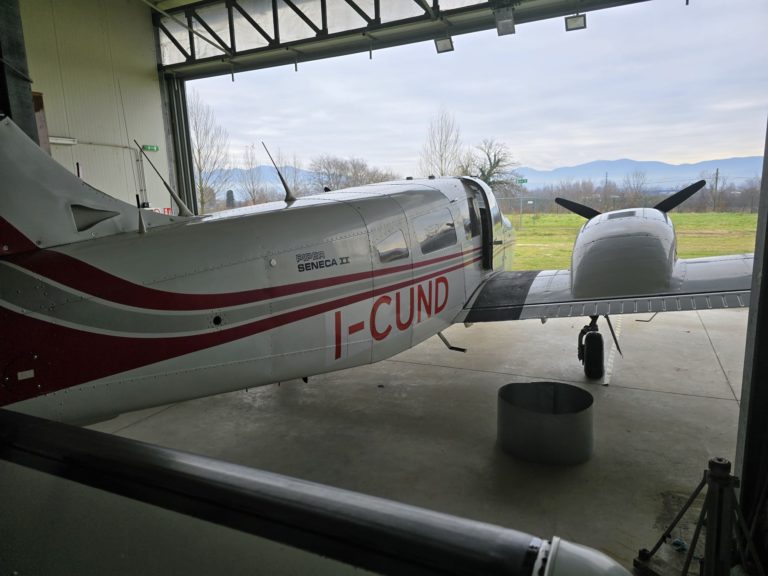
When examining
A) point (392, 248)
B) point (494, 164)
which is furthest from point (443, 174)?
point (392, 248)

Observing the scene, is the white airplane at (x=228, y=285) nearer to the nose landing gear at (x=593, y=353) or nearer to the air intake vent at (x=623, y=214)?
the air intake vent at (x=623, y=214)

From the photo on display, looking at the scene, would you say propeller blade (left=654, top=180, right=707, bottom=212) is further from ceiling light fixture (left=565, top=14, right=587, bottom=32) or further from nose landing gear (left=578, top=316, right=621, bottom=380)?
ceiling light fixture (left=565, top=14, right=587, bottom=32)

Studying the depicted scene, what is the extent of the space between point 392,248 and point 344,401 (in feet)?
8.35

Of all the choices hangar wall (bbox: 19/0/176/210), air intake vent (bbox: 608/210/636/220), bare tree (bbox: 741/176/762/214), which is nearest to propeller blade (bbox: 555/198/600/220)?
air intake vent (bbox: 608/210/636/220)

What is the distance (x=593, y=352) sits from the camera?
22.4 ft

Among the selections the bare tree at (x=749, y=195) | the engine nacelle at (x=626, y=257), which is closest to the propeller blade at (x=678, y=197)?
the engine nacelle at (x=626, y=257)

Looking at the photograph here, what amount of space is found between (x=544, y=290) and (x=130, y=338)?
5339mm

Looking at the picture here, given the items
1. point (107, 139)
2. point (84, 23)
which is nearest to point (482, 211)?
point (107, 139)

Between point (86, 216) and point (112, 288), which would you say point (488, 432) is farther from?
point (86, 216)

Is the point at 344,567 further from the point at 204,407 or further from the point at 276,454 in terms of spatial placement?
the point at 204,407

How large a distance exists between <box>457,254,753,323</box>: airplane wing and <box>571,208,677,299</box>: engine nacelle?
13cm

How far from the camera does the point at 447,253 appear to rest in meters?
6.10

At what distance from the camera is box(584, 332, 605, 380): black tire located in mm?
6766

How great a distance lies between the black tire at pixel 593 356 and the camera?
677cm
